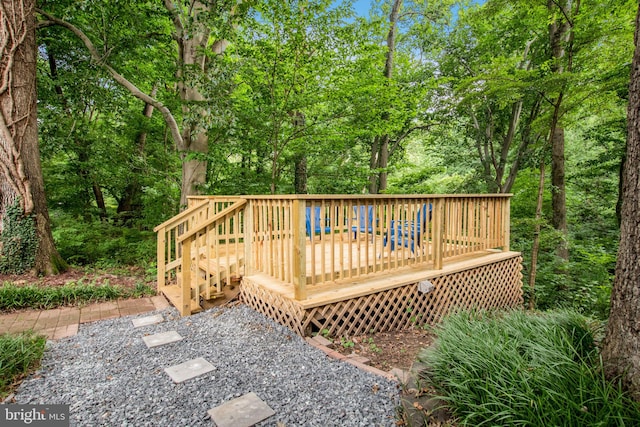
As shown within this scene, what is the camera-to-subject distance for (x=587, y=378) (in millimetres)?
1818

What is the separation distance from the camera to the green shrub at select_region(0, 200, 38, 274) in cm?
484

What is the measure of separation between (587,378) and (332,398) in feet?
5.07

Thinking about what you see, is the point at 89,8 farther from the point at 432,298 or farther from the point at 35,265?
the point at 432,298


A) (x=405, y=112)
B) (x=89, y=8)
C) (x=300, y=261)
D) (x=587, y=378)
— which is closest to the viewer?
(x=587, y=378)

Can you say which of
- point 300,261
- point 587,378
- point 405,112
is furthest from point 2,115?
point 405,112

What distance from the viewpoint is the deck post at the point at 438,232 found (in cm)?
424

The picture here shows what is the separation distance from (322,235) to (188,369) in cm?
161

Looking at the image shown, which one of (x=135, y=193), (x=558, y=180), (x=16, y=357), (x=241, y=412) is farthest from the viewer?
(x=135, y=193)

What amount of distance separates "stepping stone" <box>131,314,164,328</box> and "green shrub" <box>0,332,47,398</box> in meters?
0.86

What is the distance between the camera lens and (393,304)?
3764mm

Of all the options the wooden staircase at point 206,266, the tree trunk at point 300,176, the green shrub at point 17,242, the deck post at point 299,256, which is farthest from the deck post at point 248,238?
the tree trunk at point 300,176

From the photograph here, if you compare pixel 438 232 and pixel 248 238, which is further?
pixel 438 232

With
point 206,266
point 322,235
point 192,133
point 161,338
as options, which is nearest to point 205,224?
point 206,266

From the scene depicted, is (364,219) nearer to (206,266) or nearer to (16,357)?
(206,266)
